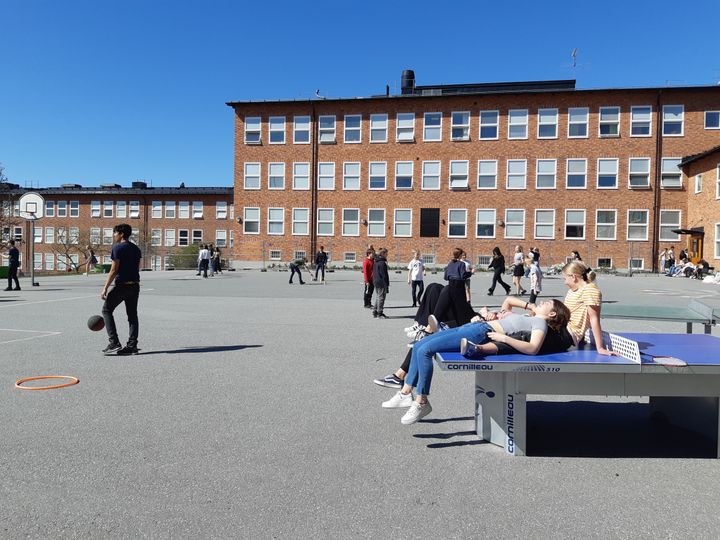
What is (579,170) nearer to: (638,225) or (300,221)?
(638,225)

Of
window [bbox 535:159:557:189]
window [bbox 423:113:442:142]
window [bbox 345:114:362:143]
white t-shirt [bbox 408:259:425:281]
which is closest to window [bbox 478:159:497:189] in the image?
window [bbox 535:159:557:189]

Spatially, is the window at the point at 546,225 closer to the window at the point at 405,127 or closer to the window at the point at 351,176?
the window at the point at 405,127

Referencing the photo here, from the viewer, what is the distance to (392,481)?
421cm

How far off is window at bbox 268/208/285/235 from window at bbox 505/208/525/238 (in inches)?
659

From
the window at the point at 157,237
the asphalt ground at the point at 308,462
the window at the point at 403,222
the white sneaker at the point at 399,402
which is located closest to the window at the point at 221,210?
the window at the point at 157,237

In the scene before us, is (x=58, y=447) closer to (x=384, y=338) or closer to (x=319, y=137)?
(x=384, y=338)

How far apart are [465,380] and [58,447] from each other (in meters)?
4.56

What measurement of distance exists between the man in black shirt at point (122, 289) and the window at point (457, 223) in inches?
1421

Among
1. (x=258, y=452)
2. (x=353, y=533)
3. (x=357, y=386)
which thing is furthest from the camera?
(x=357, y=386)

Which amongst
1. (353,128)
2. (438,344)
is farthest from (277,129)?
(438,344)

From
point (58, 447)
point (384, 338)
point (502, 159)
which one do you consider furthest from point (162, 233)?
point (58, 447)

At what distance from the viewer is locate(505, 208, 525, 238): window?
43094 millimetres

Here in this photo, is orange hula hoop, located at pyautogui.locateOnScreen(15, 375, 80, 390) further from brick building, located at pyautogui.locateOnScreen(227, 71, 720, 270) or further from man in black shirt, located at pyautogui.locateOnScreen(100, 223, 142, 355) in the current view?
brick building, located at pyautogui.locateOnScreen(227, 71, 720, 270)

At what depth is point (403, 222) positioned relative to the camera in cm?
4503
